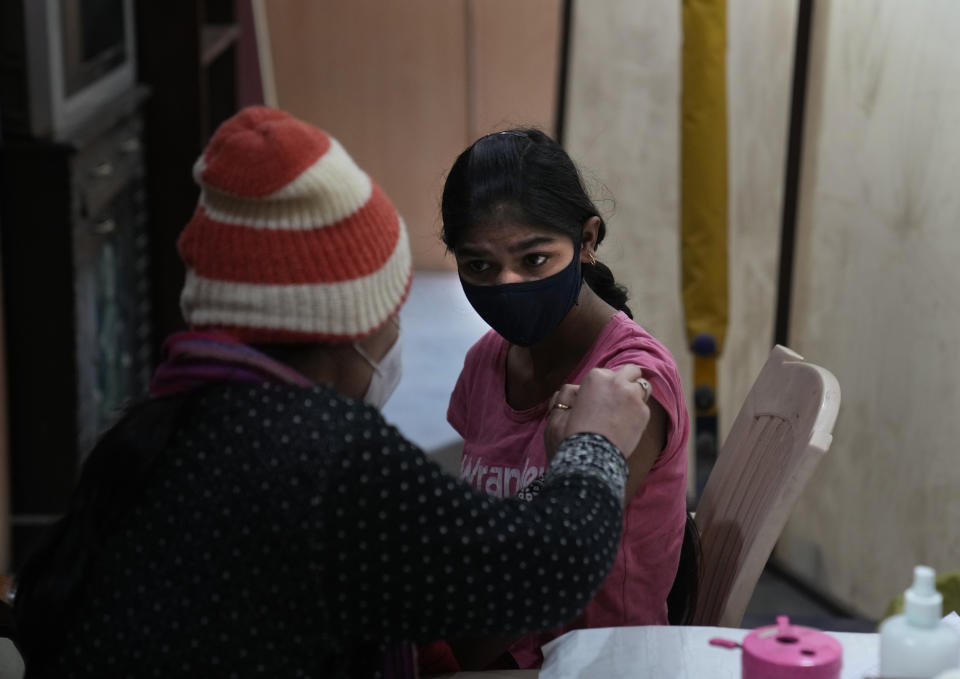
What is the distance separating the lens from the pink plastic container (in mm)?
1019

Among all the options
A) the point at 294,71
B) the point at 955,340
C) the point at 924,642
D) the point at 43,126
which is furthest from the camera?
the point at 294,71

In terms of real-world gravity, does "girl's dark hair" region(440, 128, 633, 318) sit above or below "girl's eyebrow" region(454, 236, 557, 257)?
above

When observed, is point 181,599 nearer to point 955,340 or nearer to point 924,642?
point 924,642

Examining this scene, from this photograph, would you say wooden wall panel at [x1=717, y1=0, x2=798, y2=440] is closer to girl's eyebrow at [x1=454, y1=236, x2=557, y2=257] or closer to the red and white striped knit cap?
girl's eyebrow at [x1=454, y1=236, x2=557, y2=257]

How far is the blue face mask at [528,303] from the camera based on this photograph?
1501mm

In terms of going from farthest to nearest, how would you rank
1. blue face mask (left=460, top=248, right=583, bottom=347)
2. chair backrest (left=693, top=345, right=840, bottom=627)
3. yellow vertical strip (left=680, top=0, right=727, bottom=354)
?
yellow vertical strip (left=680, top=0, right=727, bottom=354)
blue face mask (left=460, top=248, right=583, bottom=347)
chair backrest (left=693, top=345, right=840, bottom=627)

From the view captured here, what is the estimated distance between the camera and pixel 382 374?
120cm

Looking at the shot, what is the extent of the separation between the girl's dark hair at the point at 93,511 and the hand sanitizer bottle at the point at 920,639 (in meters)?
0.64

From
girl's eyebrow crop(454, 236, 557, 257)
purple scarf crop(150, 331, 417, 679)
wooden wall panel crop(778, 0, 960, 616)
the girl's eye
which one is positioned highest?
purple scarf crop(150, 331, 417, 679)

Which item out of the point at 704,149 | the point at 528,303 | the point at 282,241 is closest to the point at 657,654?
the point at 528,303

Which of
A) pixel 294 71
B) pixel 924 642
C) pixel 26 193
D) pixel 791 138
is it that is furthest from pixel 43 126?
pixel 294 71

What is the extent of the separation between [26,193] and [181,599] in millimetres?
2028

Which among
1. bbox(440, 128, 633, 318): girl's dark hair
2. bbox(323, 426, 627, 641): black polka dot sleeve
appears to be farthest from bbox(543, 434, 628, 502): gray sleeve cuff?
bbox(440, 128, 633, 318): girl's dark hair

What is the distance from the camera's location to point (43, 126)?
9.06 ft
